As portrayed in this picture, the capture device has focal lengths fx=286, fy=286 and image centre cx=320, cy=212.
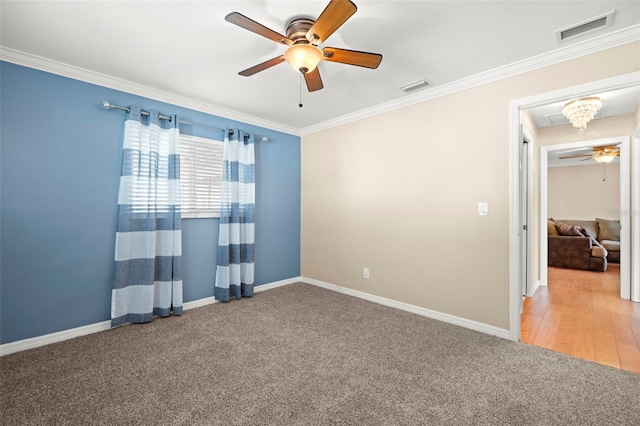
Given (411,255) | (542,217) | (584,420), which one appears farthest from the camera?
(542,217)

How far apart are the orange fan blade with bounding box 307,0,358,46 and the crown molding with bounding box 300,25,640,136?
1762 millimetres

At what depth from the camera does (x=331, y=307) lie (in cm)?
349

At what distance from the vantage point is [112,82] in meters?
2.86

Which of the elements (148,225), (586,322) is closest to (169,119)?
(148,225)

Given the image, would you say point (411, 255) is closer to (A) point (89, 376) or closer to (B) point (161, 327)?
(B) point (161, 327)

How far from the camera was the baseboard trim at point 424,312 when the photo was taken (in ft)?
8.96

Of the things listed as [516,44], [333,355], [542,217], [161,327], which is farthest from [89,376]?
[542,217]

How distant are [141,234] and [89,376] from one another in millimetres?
1348

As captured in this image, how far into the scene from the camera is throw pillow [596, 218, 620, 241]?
19.3ft

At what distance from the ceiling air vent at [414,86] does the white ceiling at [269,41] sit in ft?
0.26

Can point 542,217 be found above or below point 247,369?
above

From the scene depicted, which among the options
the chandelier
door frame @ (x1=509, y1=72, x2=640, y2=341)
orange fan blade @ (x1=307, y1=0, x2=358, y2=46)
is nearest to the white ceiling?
orange fan blade @ (x1=307, y1=0, x2=358, y2=46)

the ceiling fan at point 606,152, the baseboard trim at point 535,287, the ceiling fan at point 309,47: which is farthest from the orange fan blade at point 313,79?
the ceiling fan at point 606,152

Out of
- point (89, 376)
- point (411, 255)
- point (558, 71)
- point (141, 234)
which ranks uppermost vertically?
point (558, 71)
